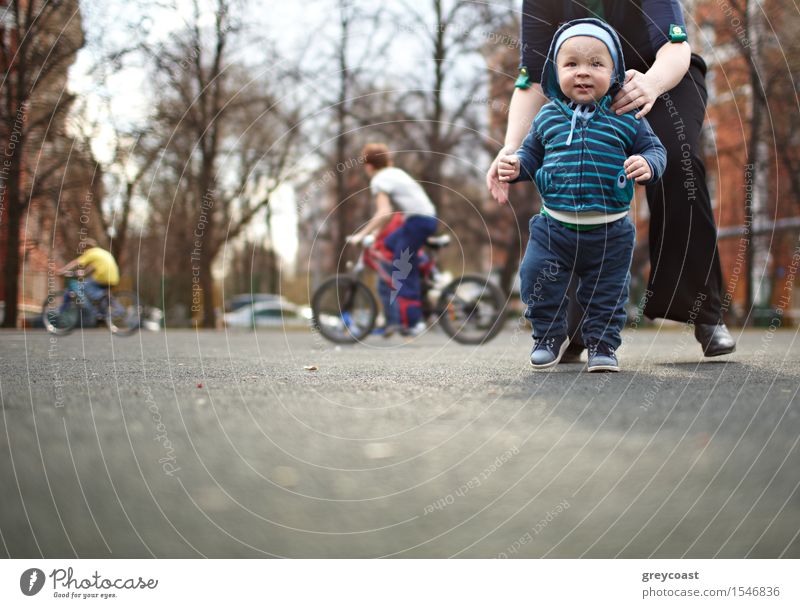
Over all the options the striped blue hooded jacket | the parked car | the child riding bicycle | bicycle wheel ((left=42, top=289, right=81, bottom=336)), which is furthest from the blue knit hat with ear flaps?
the parked car

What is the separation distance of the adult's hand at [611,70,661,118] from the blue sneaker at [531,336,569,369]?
0.90 meters

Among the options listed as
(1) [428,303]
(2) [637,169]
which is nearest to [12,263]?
(1) [428,303]

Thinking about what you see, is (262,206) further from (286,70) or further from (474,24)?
(286,70)

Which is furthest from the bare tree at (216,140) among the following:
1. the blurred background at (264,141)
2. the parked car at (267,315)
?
the parked car at (267,315)

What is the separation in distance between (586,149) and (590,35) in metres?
0.39

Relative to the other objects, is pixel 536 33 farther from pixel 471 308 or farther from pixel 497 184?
pixel 471 308

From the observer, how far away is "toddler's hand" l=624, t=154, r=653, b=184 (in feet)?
9.20

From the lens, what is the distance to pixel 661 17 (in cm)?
341

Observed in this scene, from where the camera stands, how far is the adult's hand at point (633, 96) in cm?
310

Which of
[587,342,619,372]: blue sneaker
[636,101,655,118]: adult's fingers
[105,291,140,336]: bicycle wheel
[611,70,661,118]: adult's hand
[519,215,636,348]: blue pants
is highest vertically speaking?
[611,70,661,118]: adult's hand

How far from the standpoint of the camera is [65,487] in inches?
57.7

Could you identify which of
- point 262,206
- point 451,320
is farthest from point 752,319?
point 451,320

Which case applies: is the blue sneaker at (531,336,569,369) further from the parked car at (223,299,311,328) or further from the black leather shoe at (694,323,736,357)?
the parked car at (223,299,311,328)

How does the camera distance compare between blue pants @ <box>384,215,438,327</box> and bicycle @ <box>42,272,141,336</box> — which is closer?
blue pants @ <box>384,215,438,327</box>
